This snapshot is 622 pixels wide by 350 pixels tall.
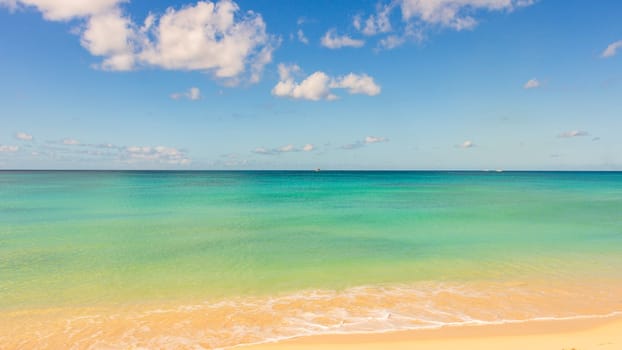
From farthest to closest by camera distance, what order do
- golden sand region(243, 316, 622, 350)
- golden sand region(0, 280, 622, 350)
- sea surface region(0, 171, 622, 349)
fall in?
sea surface region(0, 171, 622, 349) → golden sand region(0, 280, 622, 350) → golden sand region(243, 316, 622, 350)

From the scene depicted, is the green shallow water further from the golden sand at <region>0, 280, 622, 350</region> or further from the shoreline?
the shoreline

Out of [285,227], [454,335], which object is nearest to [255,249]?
[285,227]

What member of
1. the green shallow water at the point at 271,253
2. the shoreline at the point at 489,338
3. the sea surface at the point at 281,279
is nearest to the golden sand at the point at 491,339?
the shoreline at the point at 489,338

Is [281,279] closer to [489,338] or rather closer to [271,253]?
[271,253]

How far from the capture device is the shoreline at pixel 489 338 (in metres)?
6.16

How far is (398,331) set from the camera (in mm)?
6906

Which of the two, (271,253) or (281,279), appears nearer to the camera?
(281,279)

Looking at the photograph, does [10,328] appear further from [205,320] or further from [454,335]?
[454,335]

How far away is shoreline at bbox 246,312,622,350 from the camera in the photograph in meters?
6.16

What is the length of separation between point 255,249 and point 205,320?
669 centimetres

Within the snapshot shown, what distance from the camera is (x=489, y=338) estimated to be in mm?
6500

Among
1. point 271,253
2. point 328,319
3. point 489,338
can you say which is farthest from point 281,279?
A: point 489,338

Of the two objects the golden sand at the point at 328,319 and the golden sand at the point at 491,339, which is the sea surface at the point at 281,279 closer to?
the golden sand at the point at 328,319

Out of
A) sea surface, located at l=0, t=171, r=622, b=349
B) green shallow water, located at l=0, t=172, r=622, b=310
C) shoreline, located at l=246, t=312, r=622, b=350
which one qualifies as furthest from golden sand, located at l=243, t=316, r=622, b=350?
green shallow water, located at l=0, t=172, r=622, b=310
